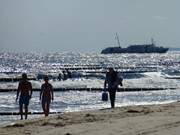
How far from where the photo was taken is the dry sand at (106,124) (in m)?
14.4

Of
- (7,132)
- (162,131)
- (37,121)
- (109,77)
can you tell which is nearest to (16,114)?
(109,77)

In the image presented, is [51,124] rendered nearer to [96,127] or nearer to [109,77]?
[96,127]

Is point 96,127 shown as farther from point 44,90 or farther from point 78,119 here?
point 44,90

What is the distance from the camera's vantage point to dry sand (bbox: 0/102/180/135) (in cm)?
1440

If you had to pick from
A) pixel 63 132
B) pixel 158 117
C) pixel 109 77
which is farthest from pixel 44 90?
pixel 63 132

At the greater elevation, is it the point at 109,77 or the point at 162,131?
the point at 109,77

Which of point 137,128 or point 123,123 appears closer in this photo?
point 137,128

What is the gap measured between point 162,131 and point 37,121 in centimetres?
436

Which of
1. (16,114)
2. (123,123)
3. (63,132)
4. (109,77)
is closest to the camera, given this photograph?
(63,132)

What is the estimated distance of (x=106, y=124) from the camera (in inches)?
619

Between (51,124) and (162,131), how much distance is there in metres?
3.41

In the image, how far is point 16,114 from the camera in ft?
91.3

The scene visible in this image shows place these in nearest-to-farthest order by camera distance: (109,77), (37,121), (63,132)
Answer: (63,132) → (37,121) → (109,77)

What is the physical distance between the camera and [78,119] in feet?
56.5
